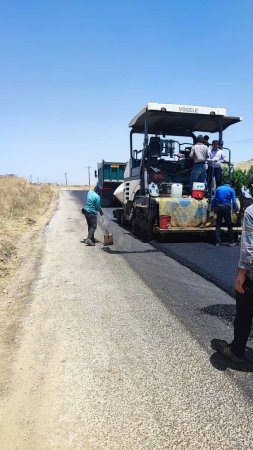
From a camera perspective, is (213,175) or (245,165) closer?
(213,175)

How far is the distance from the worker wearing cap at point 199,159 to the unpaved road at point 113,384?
5111 mm

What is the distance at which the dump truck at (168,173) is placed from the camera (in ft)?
31.9

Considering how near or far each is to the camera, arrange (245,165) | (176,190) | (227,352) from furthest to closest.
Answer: (245,165), (176,190), (227,352)

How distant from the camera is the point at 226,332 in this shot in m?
4.58

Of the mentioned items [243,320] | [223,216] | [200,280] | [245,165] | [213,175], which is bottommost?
[200,280]

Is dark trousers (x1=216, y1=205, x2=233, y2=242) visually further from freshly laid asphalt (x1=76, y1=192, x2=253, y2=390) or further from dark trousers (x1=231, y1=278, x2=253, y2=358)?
Result: dark trousers (x1=231, y1=278, x2=253, y2=358)

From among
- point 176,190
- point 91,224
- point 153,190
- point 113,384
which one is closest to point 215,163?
point 176,190

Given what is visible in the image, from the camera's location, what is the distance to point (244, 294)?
3.69m

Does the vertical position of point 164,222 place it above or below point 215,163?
below

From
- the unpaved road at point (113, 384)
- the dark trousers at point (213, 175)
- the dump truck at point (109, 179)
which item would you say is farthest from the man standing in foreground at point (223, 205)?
the dump truck at point (109, 179)

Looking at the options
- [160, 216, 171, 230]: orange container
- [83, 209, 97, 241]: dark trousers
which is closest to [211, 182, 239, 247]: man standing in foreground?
[160, 216, 171, 230]: orange container

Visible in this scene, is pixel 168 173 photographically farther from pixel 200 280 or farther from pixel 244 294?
pixel 244 294

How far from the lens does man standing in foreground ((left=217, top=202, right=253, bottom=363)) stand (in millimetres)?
3559

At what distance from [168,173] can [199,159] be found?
3.65ft
